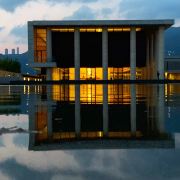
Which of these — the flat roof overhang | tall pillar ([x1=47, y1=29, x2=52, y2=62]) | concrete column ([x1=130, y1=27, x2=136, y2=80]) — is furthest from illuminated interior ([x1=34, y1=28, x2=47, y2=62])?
concrete column ([x1=130, y1=27, x2=136, y2=80])

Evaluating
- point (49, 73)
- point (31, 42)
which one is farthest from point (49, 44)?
point (49, 73)

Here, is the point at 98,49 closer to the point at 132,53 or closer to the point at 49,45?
the point at 132,53

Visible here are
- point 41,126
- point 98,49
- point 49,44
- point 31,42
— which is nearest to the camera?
point 41,126

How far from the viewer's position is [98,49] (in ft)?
248

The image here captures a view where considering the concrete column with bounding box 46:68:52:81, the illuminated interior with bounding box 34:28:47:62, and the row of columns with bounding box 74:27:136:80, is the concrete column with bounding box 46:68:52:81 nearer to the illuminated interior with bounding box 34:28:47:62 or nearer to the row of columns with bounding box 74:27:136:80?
the illuminated interior with bounding box 34:28:47:62

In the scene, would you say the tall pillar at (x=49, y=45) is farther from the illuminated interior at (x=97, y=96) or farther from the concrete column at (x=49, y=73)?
the illuminated interior at (x=97, y=96)

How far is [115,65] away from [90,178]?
2827 inches

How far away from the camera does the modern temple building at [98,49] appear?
70938mm

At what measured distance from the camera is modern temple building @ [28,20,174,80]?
70938 millimetres

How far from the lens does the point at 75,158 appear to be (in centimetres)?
668

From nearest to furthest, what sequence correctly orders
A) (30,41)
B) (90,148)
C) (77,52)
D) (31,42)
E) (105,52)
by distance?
(90,148) → (30,41) → (31,42) → (105,52) → (77,52)

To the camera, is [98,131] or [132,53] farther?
[132,53]

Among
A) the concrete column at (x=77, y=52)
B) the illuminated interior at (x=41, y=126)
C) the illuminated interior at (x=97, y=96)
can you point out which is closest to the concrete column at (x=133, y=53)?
the concrete column at (x=77, y=52)

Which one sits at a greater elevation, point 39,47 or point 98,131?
point 39,47
